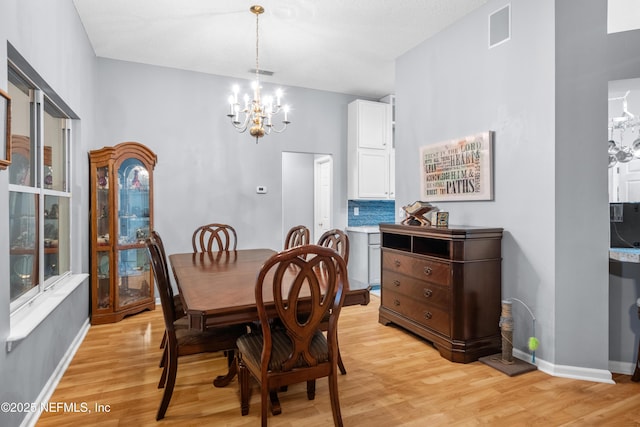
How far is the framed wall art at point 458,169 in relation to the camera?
308 cm

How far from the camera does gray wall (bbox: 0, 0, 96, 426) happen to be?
1749mm

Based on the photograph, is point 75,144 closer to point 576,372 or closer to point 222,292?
point 222,292

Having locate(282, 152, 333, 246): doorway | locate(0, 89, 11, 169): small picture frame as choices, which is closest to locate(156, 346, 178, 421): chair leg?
locate(0, 89, 11, 169): small picture frame

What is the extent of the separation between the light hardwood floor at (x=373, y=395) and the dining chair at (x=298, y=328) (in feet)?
1.32

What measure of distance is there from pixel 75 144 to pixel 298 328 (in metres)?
3.03

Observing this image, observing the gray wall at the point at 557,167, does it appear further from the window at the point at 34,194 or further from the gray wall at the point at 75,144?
the window at the point at 34,194

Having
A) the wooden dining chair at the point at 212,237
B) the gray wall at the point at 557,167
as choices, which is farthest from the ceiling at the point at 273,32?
the wooden dining chair at the point at 212,237

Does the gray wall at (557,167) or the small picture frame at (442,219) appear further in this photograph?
the small picture frame at (442,219)

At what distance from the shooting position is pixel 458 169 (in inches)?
132

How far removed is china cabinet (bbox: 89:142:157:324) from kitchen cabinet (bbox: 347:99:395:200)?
268cm

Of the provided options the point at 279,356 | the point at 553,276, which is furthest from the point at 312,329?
the point at 553,276

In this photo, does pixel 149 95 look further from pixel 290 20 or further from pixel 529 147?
pixel 529 147

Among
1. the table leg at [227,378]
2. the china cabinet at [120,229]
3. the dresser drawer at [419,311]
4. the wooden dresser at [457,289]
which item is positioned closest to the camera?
the table leg at [227,378]

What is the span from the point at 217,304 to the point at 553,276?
2.30 metres
